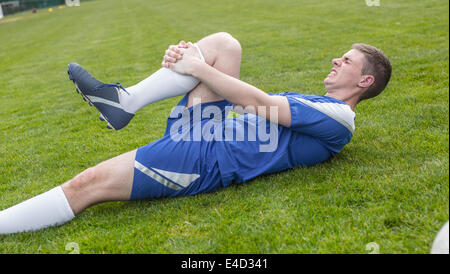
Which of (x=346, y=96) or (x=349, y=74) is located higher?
(x=349, y=74)

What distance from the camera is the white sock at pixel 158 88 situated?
2.43m

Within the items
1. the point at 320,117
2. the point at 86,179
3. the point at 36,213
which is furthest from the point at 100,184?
the point at 320,117

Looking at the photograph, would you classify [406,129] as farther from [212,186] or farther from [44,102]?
[44,102]

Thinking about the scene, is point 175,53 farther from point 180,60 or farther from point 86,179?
point 86,179

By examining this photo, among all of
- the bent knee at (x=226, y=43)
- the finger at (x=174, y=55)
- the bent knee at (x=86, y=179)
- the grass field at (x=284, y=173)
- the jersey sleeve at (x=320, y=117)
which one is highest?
the bent knee at (x=226, y=43)

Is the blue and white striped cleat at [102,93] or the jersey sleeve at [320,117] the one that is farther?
the blue and white striped cleat at [102,93]

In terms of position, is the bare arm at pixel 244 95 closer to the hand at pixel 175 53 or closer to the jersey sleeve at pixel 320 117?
the jersey sleeve at pixel 320 117

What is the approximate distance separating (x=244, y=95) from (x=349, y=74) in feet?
2.41

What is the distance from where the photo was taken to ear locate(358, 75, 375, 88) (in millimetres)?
2506

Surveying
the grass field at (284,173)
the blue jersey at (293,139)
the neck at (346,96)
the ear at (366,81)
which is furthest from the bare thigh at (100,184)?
the ear at (366,81)

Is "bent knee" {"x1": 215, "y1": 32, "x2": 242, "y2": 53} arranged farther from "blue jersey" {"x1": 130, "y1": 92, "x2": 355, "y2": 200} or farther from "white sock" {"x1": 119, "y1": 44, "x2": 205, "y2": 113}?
"blue jersey" {"x1": 130, "y1": 92, "x2": 355, "y2": 200}

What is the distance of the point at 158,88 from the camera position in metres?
2.47

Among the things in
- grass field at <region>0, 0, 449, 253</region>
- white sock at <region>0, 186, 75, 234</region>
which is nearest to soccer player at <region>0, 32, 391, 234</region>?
white sock at <region>0, 186, 75, 234</region>
